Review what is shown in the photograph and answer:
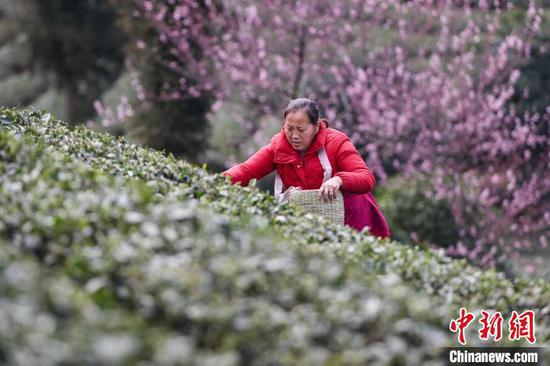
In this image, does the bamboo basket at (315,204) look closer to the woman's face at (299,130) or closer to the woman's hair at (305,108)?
the woman's face at (299,130)

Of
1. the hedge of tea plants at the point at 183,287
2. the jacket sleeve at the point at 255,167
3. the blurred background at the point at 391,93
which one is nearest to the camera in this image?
the hedge of tea plants at the point at 183,287

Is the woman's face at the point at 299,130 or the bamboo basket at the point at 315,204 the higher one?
the woman's face at the point at 299,130

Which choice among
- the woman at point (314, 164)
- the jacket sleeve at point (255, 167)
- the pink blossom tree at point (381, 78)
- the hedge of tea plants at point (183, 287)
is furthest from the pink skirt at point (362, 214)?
the pink blossom tree at point (381, 78)

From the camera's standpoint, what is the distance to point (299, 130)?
4777mm

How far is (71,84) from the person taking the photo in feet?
51.1

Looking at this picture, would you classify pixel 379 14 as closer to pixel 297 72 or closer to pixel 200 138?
pixel 297 72

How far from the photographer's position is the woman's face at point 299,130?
4750 mm

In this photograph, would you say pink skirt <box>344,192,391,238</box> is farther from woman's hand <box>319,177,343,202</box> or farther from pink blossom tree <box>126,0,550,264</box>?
pink blossom tree <box>126,0,550,264</box>

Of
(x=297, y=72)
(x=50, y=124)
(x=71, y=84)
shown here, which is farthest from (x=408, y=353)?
(x=71, y=84)

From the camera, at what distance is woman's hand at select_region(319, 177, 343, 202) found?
456 centimetres

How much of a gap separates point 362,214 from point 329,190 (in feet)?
1.80

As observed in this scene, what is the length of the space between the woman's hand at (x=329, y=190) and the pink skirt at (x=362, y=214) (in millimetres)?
367

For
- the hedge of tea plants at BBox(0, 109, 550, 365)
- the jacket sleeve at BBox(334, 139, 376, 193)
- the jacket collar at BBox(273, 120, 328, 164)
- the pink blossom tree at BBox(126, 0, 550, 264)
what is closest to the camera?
the hedge of tea plants at BBox(0, 109, 550, 365)

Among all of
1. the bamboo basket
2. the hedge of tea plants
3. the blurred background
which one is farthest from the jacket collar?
the blurred background
